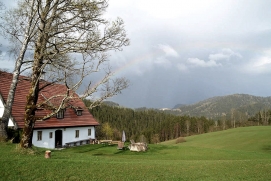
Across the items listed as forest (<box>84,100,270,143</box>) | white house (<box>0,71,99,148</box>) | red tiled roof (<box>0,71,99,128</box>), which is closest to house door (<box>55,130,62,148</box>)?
white house (<box>0,71,99,148</box>)

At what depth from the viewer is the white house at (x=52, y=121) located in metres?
25.5

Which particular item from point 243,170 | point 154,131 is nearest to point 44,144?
point 243,170

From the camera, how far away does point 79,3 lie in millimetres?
12547

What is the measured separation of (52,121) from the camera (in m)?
29.3

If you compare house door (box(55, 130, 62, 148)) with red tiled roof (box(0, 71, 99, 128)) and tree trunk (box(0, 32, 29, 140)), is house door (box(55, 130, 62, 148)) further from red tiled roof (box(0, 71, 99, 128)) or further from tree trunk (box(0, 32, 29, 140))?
tree trunk (box(0, 32, 29, 140))

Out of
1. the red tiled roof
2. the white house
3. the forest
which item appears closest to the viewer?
the red tiled roof

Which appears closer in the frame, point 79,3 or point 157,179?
point 157,179

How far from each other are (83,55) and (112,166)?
619cm

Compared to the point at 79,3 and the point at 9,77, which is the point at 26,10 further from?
the point at 9,77

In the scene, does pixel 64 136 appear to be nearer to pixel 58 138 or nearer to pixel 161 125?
pixel 58 138

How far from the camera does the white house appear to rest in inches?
1003

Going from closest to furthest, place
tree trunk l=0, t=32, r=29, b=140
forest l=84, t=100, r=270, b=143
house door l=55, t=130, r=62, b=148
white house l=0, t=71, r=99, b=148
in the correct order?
1. tree trunk l=0, t=32, r=29, b=140
2. white house l=0, t=71, r=99, b=148
3. house door l=55, t=130, r=62, b=148
4. forest l=84, t=100, r=270, b=143

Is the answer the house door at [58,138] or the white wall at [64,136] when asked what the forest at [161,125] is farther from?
the house door at [58,138]

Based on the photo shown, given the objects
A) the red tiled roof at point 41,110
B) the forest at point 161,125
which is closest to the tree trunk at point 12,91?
the red tiled roof at point 41,110
